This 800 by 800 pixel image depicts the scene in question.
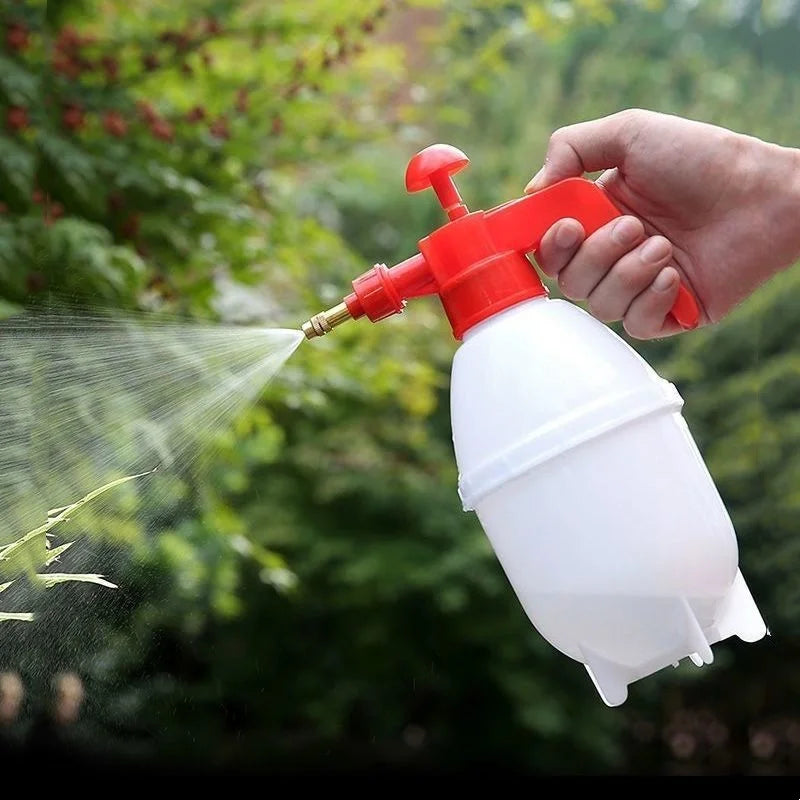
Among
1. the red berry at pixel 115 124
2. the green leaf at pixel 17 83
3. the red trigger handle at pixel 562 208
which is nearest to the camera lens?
the red trigger handle at pixel 562 208

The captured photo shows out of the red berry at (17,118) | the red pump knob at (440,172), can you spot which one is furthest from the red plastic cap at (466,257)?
the red berry at (17,118)

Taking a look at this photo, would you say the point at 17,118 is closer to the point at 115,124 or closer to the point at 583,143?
the point at 115,124

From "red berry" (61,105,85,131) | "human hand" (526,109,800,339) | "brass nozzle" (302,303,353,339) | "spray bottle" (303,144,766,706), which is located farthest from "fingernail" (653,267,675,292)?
"red berry" (61,105,85,131)

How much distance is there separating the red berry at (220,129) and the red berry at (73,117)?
0.68ft

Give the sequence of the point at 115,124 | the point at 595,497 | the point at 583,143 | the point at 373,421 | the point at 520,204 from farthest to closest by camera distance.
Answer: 1. the point at 373,421
2. the point at 115,124
3. the point at 583,143
4. the point at 520,204
5. the point at 595,497

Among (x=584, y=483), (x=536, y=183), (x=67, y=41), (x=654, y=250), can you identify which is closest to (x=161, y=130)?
(x=67, y=41)

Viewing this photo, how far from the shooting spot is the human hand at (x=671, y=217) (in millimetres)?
883

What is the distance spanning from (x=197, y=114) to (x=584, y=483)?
121cm

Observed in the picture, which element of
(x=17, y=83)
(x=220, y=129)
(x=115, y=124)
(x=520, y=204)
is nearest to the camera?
(x=520, y=204)

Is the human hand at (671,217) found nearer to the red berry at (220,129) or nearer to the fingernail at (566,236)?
the fingernail at (566,236)

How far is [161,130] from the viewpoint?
1681 mm

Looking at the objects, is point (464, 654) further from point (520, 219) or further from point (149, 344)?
point (520, 219)

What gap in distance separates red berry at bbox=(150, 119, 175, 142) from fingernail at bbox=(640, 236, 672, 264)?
1014 mm

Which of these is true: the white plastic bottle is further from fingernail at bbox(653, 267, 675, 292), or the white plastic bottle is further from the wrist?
the wrist
